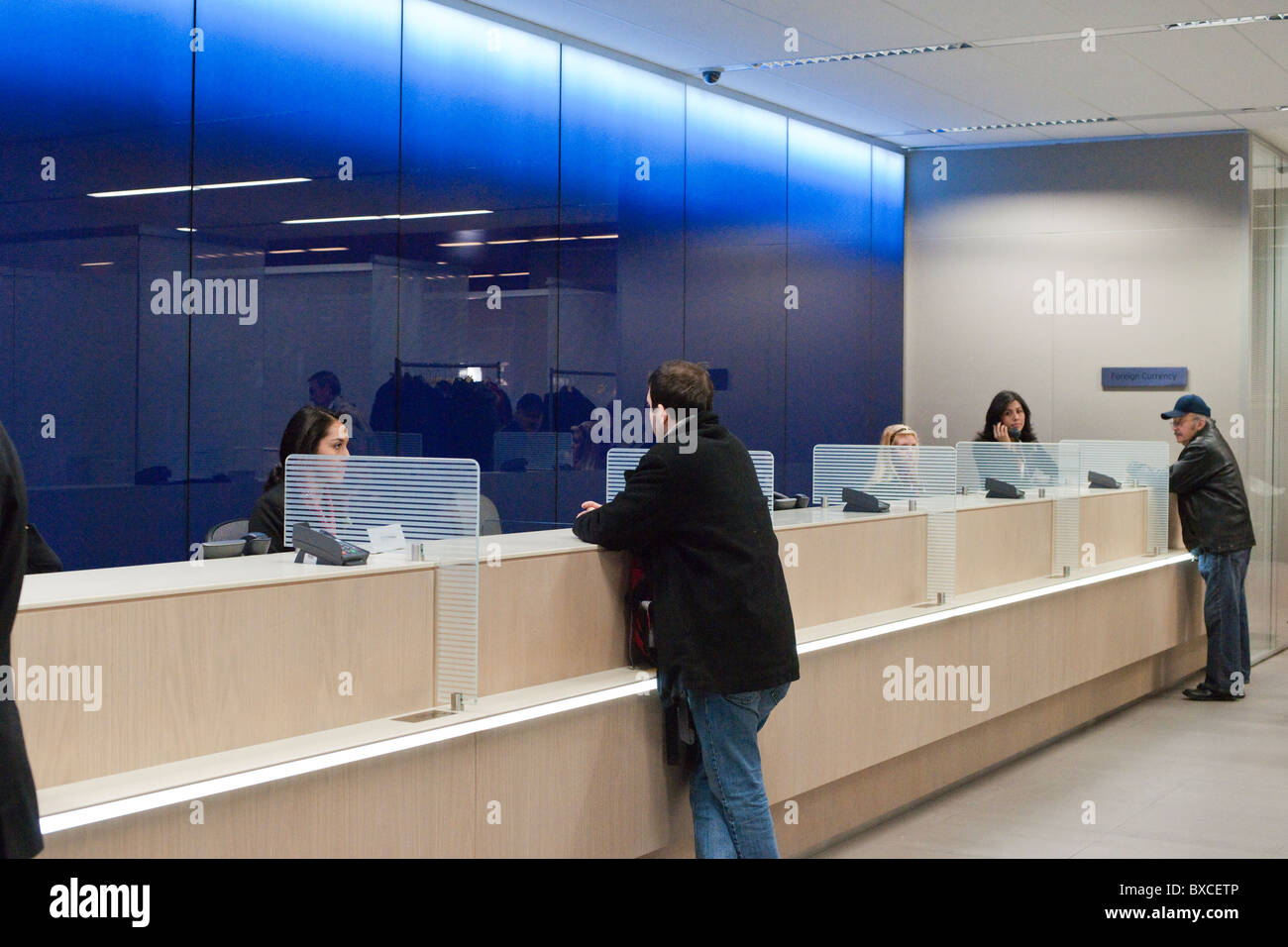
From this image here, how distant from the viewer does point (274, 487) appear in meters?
4.64

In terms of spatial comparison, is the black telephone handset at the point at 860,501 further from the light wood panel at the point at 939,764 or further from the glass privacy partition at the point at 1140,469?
the glass privacy partition at the point at 1140,469

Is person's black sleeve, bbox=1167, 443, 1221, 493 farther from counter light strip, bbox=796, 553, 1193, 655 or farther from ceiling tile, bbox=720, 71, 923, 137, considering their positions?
ceiling tile, bbox=720, 71, 923, 137

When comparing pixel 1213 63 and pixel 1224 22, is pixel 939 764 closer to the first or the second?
pixel 1224 22

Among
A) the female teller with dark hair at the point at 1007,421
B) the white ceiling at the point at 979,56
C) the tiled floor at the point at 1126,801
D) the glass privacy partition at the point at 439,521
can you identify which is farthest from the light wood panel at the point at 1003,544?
the glass privacy partition at the point at 439,521

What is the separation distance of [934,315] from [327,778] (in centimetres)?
866

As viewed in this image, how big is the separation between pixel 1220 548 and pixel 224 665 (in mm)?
6683

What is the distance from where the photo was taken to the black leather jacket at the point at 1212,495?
8008mm

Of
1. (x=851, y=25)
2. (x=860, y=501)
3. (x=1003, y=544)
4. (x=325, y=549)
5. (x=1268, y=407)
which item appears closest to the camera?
(x=325, y=549)

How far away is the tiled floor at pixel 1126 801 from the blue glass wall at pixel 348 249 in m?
2.81

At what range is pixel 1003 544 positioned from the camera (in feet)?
20.9

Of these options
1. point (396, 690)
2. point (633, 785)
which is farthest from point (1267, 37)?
point (396, 690)

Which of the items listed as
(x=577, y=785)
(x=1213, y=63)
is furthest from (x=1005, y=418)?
(x=577, y=785)

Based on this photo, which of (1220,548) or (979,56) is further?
(1220,548)
